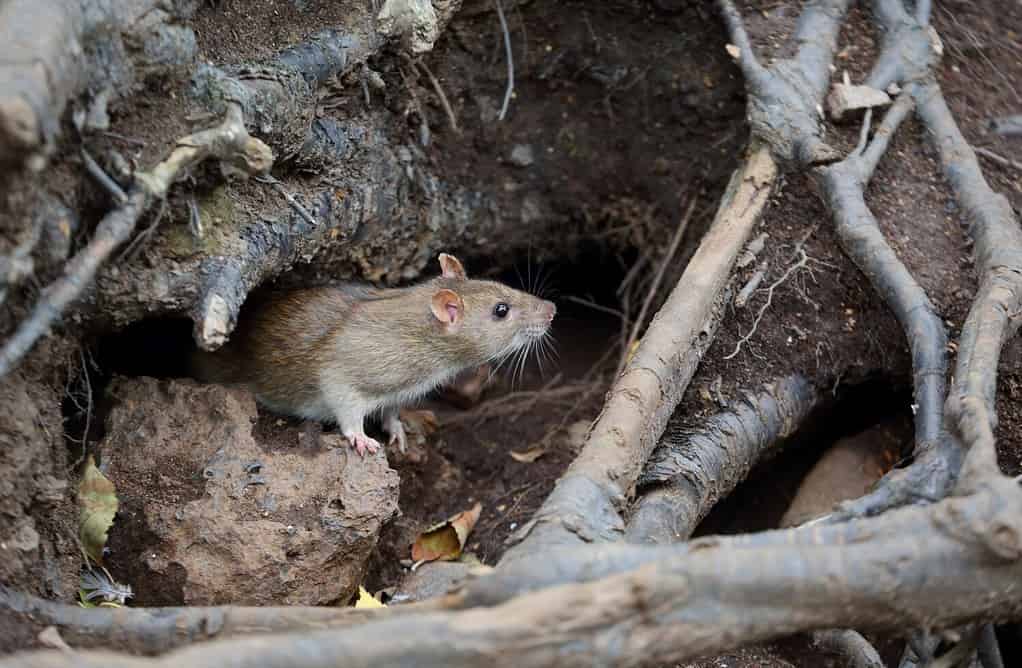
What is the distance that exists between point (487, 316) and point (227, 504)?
182 centimetres

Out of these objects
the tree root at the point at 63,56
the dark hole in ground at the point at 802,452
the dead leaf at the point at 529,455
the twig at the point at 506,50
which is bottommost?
the dark hole in ground at the point at 802,452

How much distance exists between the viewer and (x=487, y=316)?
5129 millimetres

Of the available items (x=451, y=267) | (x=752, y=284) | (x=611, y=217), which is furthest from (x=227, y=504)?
(x=611, y=217)

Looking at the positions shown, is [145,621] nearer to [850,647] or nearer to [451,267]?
[850,647]

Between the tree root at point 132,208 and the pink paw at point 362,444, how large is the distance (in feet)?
4.25

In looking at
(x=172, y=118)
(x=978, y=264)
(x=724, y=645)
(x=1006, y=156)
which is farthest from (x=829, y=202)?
(x=172, y=118)

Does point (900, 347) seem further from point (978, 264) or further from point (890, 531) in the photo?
Answer: point (890, 531)

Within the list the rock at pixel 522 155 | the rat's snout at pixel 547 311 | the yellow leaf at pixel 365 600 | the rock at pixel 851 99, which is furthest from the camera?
the rock at pixel 522 155

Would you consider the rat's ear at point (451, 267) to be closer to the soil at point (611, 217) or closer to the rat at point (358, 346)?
the rat at point (358, 346)

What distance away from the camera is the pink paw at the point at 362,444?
13.8ft

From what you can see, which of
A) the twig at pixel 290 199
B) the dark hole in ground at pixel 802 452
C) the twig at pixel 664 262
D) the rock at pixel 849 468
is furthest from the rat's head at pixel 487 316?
the rock at pixel 849 468

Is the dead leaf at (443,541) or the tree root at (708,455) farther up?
the tree root at (708,455)

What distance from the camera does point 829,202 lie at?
4.46m

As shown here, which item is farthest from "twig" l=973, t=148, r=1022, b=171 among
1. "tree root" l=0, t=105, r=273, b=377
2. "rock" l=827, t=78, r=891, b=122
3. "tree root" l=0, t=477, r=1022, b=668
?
"tree root" l=0, t=105, r=273, b=377
